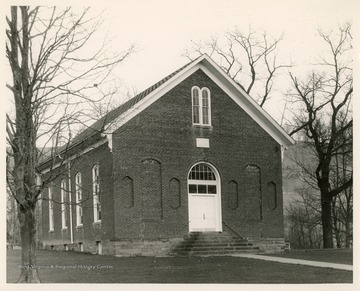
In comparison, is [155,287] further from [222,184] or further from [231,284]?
[222,184]

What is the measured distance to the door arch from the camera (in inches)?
932

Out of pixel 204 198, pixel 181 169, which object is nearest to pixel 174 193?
pixel 181 169

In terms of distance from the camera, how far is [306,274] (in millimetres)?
15633

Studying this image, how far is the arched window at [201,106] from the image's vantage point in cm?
2384

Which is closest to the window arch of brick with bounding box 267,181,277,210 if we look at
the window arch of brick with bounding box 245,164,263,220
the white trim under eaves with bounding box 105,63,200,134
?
the window arch of brick with bounding box 245,164,263,220

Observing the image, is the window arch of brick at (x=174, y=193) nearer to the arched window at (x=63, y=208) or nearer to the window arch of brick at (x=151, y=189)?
the window arch of brick at (x=151, y=189)

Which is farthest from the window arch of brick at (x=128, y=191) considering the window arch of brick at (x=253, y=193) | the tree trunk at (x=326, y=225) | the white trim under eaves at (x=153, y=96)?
the tree trunk at (x=326, y=225)

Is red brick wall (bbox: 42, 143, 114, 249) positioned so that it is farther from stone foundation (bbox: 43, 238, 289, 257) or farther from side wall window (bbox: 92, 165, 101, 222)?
stone foundation (bbox: 43, 238, 289, 257)

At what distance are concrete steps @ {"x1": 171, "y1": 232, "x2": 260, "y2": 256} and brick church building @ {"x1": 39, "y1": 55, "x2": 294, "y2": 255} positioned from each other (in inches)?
9.6

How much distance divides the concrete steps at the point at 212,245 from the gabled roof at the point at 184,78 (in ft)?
16.3

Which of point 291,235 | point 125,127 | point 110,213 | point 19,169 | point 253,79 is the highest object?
point 253,79

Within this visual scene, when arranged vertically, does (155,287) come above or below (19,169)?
below

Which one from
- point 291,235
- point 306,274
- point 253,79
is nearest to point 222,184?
point 306,274

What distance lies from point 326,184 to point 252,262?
1326cm
